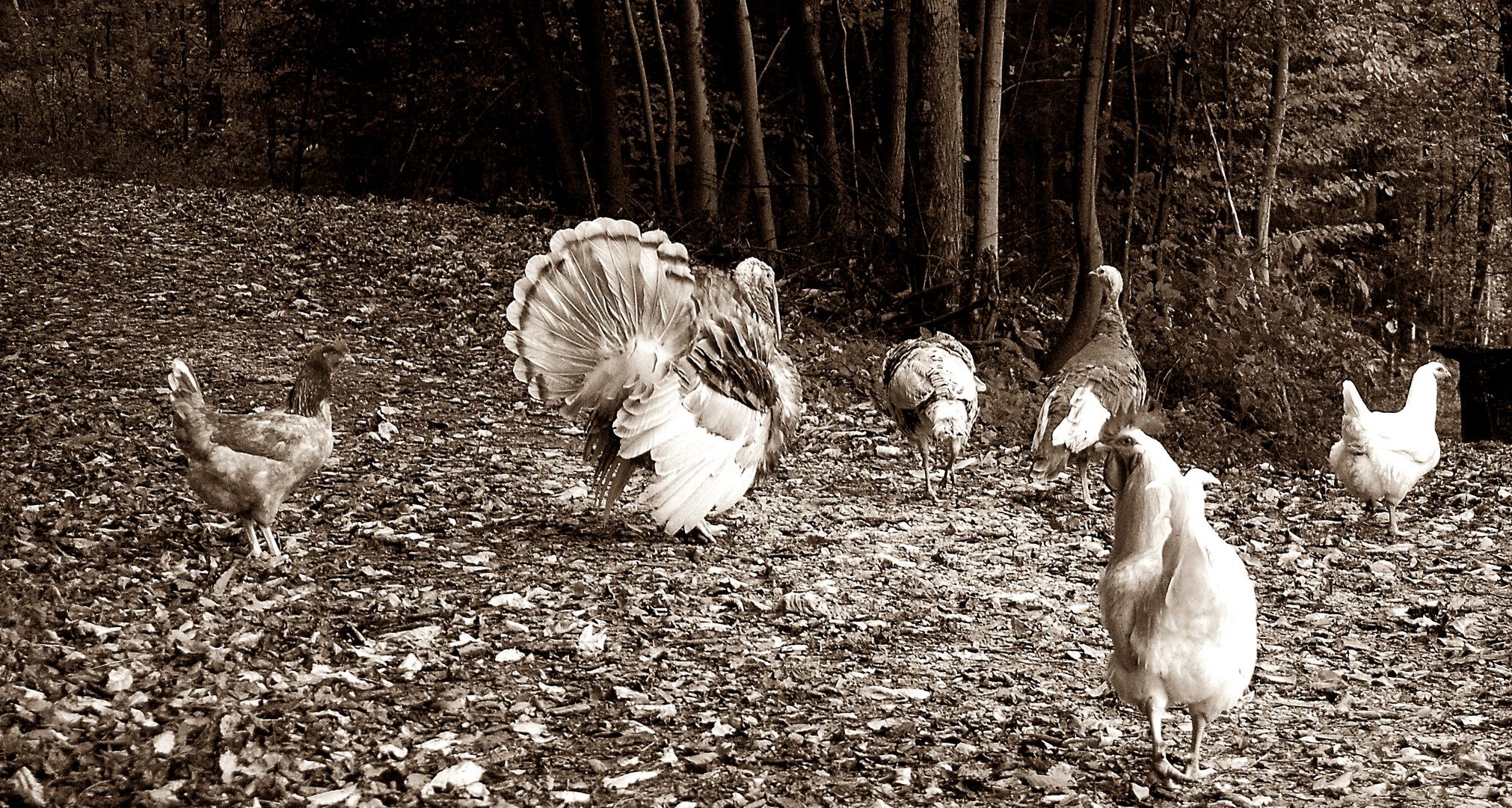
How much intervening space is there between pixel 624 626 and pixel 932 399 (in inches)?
149

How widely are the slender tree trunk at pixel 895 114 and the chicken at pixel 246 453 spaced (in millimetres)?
8628

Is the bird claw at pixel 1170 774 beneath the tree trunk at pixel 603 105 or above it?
beneath

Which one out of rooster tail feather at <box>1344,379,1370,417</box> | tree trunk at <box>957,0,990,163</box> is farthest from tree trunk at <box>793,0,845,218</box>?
rooster tail feather at <box>1344,379,1370,417</box>

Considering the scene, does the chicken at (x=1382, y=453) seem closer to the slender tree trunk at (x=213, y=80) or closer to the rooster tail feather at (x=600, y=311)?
the rooster tail feather at (x=600, y=311)

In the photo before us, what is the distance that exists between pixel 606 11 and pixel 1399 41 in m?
13.6

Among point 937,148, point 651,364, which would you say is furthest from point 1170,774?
point 937,148

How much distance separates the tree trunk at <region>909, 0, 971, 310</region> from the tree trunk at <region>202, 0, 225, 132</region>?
2017cm

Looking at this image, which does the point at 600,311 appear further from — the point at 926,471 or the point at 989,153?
the point at 989,153

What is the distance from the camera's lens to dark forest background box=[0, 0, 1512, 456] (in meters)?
12.8

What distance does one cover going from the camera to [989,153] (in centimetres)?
1273

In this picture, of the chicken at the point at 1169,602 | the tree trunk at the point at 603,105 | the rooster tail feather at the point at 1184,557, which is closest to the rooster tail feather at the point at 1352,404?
the chicken at the point at 1169,602

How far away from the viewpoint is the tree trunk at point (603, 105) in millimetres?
17406

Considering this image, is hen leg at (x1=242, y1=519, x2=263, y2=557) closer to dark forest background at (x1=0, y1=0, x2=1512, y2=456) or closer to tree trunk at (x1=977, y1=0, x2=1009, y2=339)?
dark forest background at (x1=0, y1=0, x2=1512, y2=456)

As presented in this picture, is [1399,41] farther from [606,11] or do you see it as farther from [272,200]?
[272,200]
